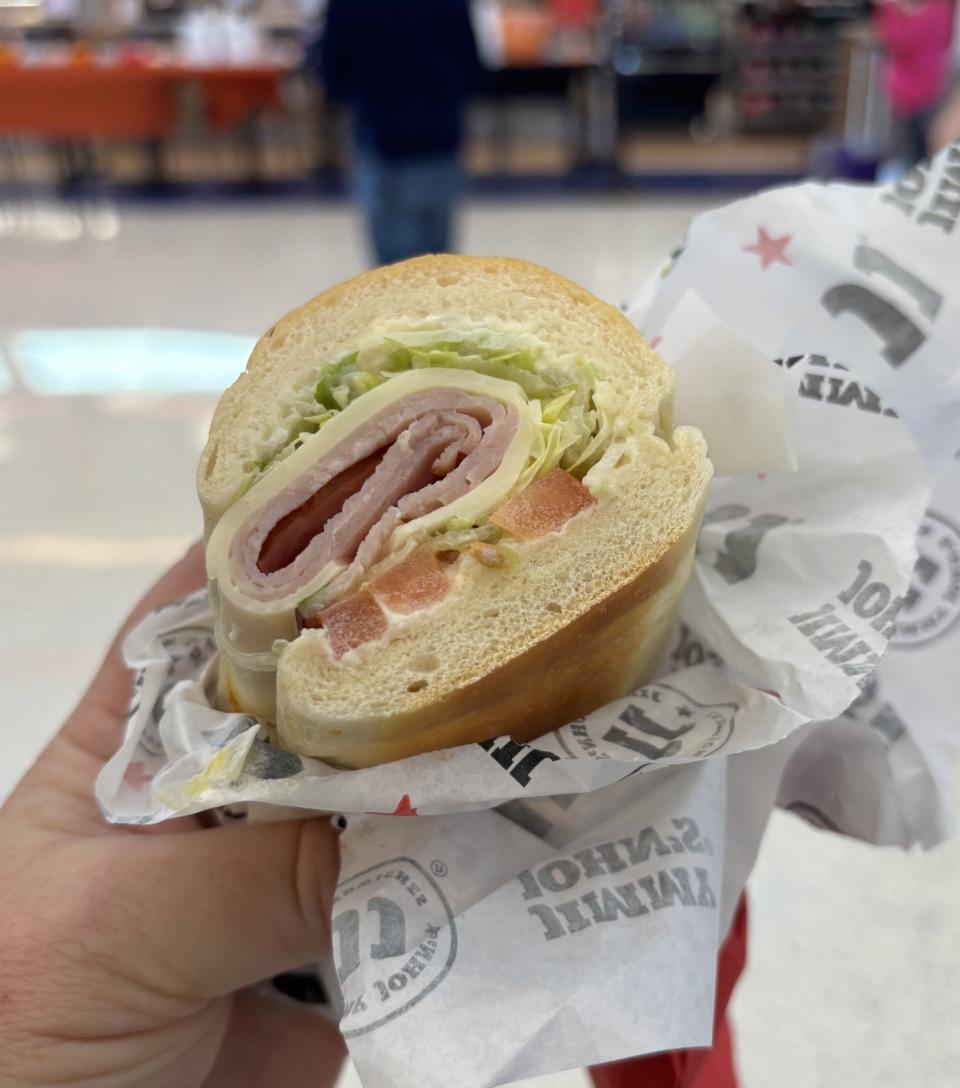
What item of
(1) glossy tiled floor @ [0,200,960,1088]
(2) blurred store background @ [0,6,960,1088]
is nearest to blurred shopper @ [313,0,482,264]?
(2) blurred store background @ [0,6,960,1088]

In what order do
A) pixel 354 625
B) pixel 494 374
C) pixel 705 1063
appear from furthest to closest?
pixel 705 1063, pixel 494 374, pixel 354 625

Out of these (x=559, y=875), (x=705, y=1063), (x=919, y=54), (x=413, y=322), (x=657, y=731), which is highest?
(x=413, y=322)

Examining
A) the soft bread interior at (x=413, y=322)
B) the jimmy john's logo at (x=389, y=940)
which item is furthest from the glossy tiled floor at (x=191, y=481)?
the soft bread interior at (x=413, y=322)

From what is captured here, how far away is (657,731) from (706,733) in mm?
46

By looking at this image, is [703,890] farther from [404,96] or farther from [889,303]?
[404,96]

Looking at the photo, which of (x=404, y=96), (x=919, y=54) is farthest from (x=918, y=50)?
(x=404, y=96)

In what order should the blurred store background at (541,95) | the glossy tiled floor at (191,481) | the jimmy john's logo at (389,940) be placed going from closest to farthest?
the jimmy john's logo at (389,940) → the glossy tiled floor at (191,481) → the blurred store background at (541,95)

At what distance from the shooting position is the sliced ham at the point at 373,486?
2.79 feet

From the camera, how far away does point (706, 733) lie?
888 mm

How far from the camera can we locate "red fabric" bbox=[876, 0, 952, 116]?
18.4 ft

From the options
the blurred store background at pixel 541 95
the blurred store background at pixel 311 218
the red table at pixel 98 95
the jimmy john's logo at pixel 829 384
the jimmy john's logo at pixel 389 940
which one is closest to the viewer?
the jimmy john's logo at pixel 389 940

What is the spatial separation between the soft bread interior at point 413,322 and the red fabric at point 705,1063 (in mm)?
617

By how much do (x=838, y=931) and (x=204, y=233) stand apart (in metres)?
6.74

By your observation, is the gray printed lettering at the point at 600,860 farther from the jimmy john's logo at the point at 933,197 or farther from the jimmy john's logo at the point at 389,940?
the jimmy john's logo at the point at 933,197
